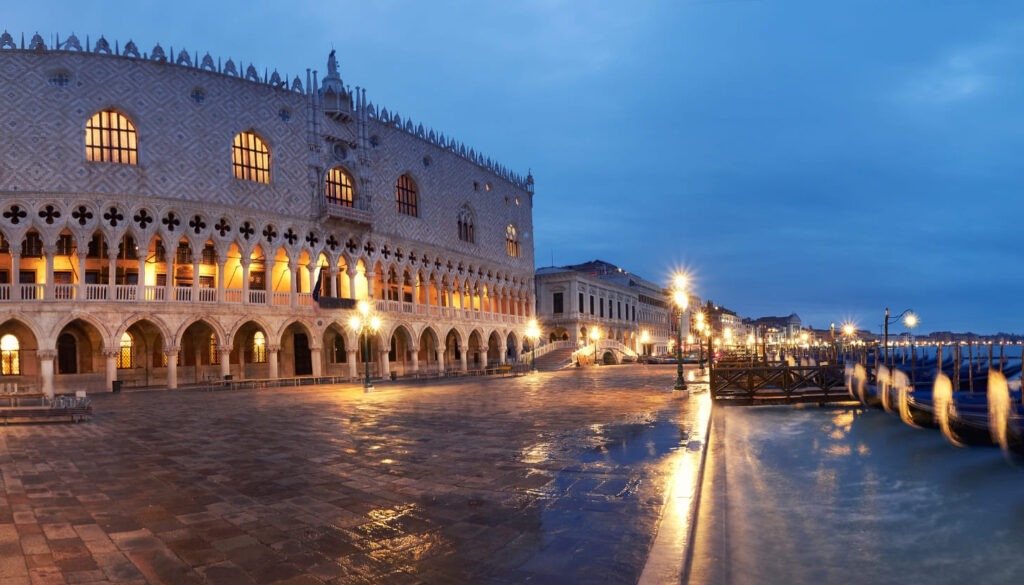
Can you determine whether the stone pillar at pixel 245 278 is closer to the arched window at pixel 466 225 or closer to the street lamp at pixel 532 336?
the arched window at pixel 466 225

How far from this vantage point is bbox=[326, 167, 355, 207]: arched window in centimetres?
3744

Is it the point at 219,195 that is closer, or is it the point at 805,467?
the point at 805,467

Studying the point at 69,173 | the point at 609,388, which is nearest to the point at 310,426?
the point at 609,388

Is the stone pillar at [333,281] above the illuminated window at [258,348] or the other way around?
above

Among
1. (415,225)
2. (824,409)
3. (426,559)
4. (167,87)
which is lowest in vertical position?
(824,409)

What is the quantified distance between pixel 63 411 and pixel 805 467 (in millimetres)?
15956

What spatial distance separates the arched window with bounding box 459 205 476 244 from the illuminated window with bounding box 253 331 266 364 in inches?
673

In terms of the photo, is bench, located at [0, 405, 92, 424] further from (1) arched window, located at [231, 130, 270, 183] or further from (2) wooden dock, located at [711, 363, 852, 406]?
(1) arched window, located at [231, 130, 270, 183]

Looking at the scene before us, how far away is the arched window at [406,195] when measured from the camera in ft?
138

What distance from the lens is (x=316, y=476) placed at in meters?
7.84

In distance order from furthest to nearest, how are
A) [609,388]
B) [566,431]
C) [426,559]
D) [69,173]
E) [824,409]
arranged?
[69,173] < [609,388] < [824,409] < [566,431] < [426,559]

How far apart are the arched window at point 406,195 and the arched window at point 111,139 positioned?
15622 millimetres

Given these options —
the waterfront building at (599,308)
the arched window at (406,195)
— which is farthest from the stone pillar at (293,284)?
the waterfront building at (599,308)

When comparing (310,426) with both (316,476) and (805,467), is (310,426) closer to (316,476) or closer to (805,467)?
(316,476)
